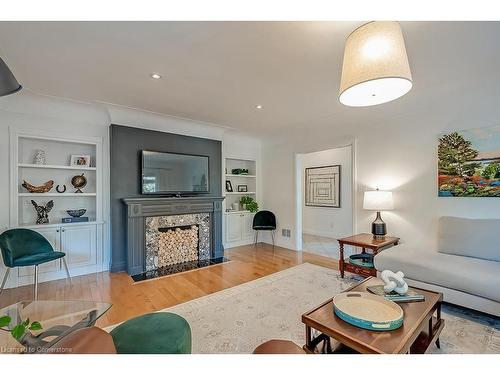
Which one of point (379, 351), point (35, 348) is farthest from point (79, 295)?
point (379, 351)

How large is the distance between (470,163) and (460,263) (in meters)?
1.21

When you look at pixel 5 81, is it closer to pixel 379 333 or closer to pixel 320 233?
pixel 379 333

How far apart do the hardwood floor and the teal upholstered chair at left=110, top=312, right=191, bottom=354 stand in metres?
1.06

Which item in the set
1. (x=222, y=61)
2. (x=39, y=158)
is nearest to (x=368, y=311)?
(x=222, y=61)

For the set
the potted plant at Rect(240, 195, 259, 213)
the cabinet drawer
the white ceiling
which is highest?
the white ceiling

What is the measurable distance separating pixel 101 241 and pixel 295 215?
347 centimetres

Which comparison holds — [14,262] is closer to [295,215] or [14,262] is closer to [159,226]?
[159,226]

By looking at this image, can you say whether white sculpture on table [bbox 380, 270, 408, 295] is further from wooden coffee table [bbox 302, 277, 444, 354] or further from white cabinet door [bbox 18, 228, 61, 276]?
white cabinet door [bbox 18, 228, 61, 276]

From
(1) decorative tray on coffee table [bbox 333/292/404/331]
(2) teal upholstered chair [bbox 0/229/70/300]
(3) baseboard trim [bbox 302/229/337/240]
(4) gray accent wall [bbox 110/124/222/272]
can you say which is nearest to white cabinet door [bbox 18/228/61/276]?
(2) teal upholstered chair [bbox 0/229/70/300]

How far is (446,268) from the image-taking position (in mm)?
2270

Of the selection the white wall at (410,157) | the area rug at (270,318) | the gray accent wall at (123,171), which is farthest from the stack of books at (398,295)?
the gray accent wall at (123,171)

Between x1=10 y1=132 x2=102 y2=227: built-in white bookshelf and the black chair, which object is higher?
x1=10 y1=132 x2=102 y2=227: built-in white bookshelf

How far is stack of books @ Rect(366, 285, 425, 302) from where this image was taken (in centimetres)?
168

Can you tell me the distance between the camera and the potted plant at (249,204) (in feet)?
17.3
